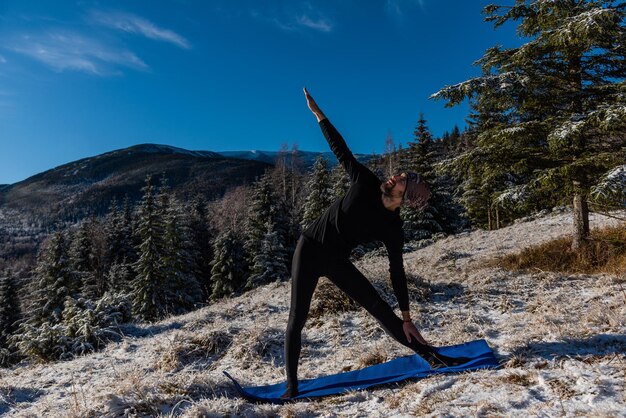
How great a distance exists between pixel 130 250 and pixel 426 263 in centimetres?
3758

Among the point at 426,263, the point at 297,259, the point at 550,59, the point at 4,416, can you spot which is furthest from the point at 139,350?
the point at 550,59

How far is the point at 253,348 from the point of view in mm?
5066

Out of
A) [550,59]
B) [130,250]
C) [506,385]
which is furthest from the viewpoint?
[130,250]

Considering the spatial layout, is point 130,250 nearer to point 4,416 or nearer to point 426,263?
point 426,263

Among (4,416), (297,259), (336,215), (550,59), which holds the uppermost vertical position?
(550,59)

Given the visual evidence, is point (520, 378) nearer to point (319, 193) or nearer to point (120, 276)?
point (319, 193)

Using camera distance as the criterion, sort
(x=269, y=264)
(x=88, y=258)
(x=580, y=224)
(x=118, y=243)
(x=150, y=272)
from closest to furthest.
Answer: (x=580, y=224)
(x=150, y=272)
(x=269, y=264)
(x=88, y=258)
(x=118, y=243)

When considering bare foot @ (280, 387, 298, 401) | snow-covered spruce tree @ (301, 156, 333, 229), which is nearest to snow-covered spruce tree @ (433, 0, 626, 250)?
bare foot @ (280, 387, 298, 401)

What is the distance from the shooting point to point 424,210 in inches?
1085

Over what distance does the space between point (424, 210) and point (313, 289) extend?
25.4 metres

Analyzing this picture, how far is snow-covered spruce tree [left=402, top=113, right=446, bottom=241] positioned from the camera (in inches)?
1087

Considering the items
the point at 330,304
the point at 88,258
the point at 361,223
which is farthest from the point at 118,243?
the point at 361,223

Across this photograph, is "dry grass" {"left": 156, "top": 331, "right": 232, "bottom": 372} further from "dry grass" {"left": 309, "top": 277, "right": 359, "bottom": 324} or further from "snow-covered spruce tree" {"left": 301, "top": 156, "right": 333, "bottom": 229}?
"snow-covered spruce tree" {"left": 301, "top": 156, "right": 333, "bottom": 229}

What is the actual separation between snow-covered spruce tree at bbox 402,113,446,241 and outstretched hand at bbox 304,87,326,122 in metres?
24.6
